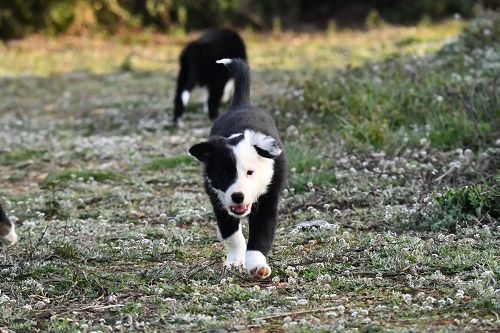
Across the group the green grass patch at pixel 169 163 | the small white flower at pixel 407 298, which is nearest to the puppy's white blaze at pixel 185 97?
the green grass patch at pixel 169 163

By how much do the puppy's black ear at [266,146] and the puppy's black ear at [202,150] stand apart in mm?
259

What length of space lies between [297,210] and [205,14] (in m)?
17.6

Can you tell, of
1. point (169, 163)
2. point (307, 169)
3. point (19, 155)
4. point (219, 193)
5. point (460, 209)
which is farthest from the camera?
point (19, 155)

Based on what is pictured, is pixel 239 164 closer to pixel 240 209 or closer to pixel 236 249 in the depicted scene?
pixel 240 209

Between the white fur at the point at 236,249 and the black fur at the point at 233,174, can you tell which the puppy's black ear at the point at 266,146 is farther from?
the white fur at the point at 236,249

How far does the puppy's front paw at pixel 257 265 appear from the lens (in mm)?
5879

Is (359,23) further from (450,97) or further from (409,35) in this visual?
(450,97)

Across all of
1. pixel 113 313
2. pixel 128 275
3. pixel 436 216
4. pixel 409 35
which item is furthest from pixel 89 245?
pixel 409 35

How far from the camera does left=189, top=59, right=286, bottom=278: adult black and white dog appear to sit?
5.88 m

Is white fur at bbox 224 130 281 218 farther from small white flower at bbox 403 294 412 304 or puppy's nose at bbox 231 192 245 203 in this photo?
small white flower at bbox 403 294 412 304

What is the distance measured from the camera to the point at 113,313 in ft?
17.6

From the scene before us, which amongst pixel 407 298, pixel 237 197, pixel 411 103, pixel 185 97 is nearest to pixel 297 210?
pixel 237 197

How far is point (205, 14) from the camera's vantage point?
979 inches

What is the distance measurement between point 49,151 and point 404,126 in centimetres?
406
